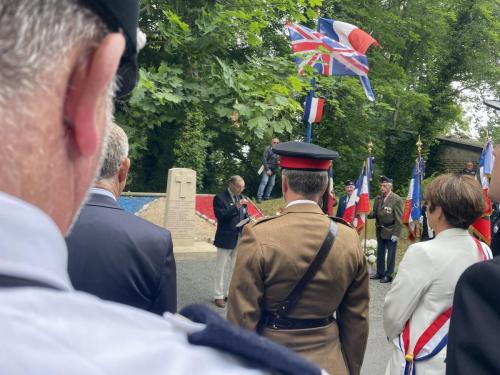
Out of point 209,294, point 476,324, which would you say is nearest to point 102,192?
point 476,324

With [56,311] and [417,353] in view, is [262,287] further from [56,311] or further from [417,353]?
[56,311]

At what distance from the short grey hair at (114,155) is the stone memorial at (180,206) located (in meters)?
9.76

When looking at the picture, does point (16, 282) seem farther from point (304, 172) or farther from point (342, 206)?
point (342, 206)

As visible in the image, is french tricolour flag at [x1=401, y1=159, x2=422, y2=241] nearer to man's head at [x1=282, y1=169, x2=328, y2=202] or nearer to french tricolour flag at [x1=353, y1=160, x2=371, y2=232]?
french tricolour flag at [x1=353, y1=160, x2=371, y2=232]

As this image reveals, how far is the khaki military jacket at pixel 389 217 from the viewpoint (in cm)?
1082

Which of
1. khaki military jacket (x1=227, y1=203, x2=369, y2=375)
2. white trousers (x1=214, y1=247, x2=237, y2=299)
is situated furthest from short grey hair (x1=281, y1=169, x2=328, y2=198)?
white trousers (x1=214, y1=247, x2=237, y2=299)

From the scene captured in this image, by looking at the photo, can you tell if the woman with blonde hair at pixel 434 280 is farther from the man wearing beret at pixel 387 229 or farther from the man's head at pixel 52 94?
the man wearing beret at pixel 387 229

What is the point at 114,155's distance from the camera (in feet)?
8.51

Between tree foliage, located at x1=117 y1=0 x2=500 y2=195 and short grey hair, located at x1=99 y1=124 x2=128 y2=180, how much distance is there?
3.55m

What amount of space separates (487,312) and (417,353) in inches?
63.7

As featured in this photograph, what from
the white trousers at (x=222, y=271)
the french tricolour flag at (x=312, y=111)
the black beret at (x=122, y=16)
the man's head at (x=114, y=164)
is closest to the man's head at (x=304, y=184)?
the man's head at (x=114, y=164)

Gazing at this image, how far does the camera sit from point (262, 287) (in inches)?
116

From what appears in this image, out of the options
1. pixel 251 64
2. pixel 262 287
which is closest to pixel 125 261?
pixel 262 287

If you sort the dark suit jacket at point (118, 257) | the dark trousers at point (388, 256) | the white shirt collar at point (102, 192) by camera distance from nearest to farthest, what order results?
1. the dark suit jacket at point (118, 257)
2. the white shirt collar at point (102, 192)
3. the dark trousers at point (388, 256)
